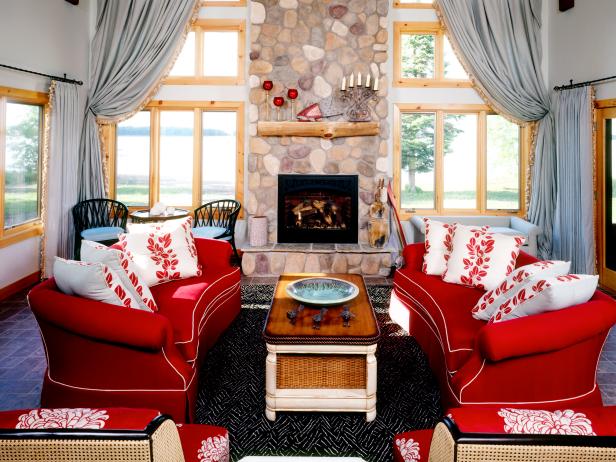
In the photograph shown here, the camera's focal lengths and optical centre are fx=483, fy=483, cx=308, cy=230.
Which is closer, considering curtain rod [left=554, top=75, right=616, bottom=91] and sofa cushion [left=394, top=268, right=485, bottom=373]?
sofa cushion [left=394, top=268, right=485, bottom=373]

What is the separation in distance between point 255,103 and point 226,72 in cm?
70

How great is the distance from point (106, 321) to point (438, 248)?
251 cm

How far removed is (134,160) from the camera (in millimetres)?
6395

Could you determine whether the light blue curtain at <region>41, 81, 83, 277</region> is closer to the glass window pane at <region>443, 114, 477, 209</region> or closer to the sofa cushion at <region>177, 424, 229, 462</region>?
the sofa cushion at <region>177, 424, 229, 462</region>

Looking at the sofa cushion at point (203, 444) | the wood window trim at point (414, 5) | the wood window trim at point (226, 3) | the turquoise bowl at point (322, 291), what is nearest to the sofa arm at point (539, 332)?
the turquoise bowl at point (322, 291)

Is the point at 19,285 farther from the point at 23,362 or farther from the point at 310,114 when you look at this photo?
the point at 310,114

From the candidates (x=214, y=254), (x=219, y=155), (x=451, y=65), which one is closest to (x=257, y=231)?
(x=219, y=155)

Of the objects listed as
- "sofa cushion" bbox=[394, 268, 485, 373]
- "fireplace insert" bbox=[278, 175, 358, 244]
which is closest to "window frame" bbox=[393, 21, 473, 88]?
"fireplace insert" bbox=[278, 175, 358, 244]

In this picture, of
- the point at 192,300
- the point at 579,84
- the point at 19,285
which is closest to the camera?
the point at 192,300

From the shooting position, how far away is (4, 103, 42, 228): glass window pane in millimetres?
4887

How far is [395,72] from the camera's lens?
6.22 meters

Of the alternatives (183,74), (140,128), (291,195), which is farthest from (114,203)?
(291,195)

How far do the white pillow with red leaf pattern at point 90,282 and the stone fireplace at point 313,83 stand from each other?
142 inches

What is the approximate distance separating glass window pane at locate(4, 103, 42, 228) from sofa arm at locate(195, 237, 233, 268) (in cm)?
237
